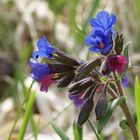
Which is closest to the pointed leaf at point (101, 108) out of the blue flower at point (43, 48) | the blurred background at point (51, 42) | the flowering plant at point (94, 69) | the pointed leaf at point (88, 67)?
the flowering plant at point (94, 69)

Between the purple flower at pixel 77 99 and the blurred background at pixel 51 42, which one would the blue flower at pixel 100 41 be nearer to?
the purple flower at pixel 77 99

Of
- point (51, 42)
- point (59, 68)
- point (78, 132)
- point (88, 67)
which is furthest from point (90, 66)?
point (51, 42)

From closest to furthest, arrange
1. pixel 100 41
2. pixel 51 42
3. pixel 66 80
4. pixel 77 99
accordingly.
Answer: pixel 100 41, pixel 66 80, pixel 77 99, pixel 51 42

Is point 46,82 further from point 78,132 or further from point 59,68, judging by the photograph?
point 78,132

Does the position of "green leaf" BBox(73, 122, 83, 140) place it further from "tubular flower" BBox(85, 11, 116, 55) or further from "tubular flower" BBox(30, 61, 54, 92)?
"tubular flower" BBox(85, 11, 116, 55)

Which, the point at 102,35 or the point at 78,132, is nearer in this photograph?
the point at 102,35

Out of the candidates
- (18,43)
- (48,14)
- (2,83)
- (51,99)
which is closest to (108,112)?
(51,99)

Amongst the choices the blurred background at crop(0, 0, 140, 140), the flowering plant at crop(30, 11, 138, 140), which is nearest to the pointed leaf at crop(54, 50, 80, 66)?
the flowering plant at crop(30, 11, 138, 140)
